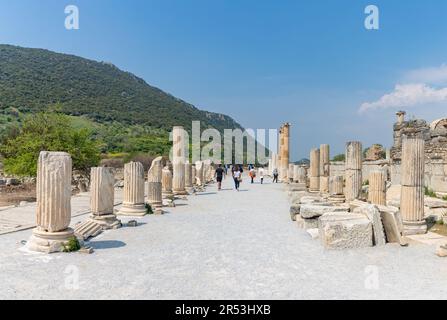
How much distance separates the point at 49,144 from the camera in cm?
2283

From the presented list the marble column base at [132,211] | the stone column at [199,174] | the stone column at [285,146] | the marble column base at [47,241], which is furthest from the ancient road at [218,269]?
the stone column at [285,146]

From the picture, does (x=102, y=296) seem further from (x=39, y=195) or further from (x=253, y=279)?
(x=39, y=195)

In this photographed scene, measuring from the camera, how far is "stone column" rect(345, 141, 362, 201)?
15.4 m

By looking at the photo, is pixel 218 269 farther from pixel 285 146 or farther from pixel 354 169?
pixel 285 146

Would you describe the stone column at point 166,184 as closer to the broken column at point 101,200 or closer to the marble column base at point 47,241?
the broken column at point 101,200

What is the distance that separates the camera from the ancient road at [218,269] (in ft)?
18.3

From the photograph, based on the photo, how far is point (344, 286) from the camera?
5.90m

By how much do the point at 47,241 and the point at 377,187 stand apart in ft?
30.5

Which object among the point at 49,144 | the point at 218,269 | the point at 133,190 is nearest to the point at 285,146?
the point at 49,144

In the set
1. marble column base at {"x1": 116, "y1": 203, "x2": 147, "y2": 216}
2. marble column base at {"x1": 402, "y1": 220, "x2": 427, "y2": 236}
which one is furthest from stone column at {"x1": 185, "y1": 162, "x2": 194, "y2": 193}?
marble column base at {"x1": 402, "y1": 220, "x2": 427, "y2": 236}

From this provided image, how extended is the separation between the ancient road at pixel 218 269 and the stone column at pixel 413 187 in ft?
5.41
